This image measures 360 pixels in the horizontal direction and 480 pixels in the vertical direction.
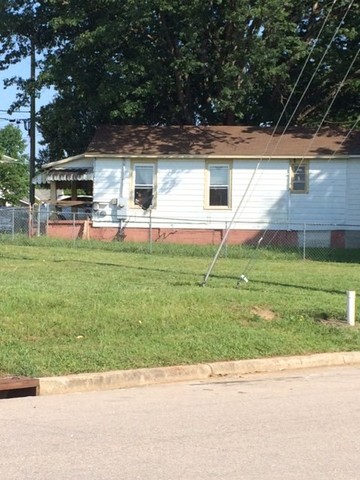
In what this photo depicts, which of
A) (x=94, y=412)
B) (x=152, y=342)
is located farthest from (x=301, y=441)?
(x=152, y=342)

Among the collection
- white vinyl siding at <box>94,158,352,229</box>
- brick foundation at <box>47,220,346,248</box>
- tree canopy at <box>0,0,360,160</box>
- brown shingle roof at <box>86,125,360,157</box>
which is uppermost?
tree canopy at <box>0,0,360,160</box>

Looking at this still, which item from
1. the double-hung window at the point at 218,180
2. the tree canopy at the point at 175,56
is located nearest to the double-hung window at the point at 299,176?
the double-hung window at the point at 218,180

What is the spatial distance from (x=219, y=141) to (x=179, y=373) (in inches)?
775

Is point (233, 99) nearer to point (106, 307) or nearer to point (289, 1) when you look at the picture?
point (289, 1)

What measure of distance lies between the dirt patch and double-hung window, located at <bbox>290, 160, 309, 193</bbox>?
15721 millimetres

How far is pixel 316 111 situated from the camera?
108ft

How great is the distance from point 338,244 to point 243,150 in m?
5.27

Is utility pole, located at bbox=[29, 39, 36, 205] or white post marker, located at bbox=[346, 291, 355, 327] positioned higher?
utility pole, located at bbox=[29, 39, 36, 205]

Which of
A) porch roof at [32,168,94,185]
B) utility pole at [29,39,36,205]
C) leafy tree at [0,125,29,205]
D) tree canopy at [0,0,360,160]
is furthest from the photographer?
leafy tree at [0,125,29,205]

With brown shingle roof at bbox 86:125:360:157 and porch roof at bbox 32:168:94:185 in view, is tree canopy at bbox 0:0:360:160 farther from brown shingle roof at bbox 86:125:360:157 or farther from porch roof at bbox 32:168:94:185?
porch roof at bbox 32:168:94:185

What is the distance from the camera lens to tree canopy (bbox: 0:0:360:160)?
26.0 m

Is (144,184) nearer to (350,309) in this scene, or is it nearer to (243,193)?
(243,193)

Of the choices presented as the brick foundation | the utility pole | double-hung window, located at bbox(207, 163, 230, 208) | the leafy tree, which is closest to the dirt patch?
the brick foundation

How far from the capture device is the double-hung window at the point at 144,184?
2678 centimetres
